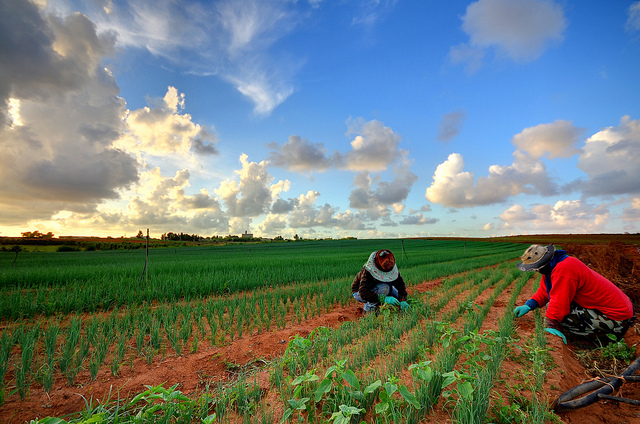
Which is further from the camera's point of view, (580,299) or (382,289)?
(382,289)

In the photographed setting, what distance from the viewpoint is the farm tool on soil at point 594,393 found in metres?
2.42

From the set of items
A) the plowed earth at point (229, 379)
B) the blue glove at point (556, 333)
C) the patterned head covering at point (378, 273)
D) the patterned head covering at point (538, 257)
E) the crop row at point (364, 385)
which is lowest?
the plowed earth at point (229, 379)

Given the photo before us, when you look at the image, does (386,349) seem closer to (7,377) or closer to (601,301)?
(601,301)

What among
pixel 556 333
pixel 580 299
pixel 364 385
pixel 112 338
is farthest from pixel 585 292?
pixel 112 338

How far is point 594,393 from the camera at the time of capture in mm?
2455

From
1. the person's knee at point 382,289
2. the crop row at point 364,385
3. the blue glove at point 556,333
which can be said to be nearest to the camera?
the crop row at point 364,385

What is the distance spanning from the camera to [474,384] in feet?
7.73

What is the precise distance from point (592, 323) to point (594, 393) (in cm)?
222

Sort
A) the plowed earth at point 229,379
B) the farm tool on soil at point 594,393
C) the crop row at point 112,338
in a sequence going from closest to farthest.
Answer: the farm tool on soil at point 594,393, the plowed earth at point 229,379, the crop row at point 112,338

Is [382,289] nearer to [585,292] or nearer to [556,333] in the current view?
[556,333]

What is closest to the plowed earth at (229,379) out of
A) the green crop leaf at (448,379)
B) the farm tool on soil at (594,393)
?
the farm tool on soil at (594,393)

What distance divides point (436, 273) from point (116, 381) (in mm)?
11026

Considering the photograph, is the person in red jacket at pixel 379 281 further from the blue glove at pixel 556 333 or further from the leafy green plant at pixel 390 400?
the leafy green plant at pixel 390 400

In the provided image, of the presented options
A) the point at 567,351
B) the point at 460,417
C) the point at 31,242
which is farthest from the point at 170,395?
the point at 31,242
